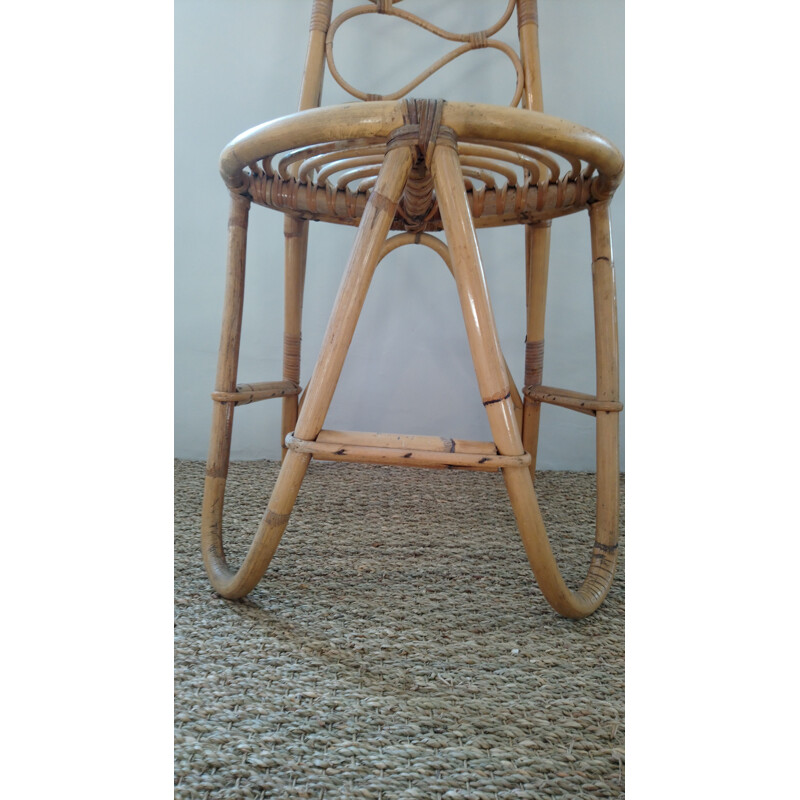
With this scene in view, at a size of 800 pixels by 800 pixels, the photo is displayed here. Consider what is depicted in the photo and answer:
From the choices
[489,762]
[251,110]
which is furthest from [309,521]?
[251,110]

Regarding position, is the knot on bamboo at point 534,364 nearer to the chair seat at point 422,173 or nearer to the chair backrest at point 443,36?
the chair seat at point 422,173

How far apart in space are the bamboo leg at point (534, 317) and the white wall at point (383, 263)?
0.38 metres

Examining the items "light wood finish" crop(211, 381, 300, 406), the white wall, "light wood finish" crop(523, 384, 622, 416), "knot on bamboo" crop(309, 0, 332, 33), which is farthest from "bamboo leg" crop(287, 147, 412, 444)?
the white wall

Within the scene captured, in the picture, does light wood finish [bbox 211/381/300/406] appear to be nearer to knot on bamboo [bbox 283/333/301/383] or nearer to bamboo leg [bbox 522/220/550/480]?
knot on bamboo [bbox 283/333/301/383]

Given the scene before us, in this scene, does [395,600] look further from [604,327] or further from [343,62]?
[343,62]

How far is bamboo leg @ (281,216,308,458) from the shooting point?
103cm

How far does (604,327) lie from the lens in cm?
71

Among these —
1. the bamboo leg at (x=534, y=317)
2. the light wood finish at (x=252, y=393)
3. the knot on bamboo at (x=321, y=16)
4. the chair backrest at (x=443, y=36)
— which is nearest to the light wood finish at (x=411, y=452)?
the light wood finish at (x=252, y=393)

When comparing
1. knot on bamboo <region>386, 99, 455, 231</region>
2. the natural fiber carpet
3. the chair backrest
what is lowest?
the natural fiber carpet

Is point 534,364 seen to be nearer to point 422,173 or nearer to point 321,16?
point 422,173

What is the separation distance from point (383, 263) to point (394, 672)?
41.0 inches

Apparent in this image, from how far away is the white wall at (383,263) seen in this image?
134 cm

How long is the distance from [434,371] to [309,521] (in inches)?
23.2

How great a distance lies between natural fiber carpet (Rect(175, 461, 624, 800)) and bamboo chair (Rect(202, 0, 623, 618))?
65 mm
